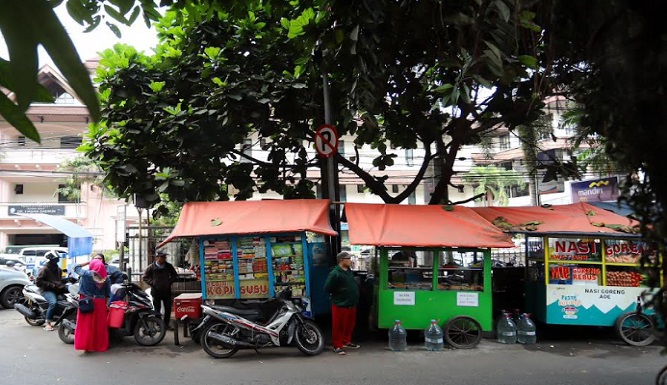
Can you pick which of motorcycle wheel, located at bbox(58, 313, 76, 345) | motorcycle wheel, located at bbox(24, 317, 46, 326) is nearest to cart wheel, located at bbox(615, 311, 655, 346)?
motorcycle wheel, located at bbox(58, 313, 76, 345)

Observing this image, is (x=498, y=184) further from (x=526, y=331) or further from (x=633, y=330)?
(x=526, y=331)

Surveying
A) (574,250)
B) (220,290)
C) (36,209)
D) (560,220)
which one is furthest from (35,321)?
(36,209)

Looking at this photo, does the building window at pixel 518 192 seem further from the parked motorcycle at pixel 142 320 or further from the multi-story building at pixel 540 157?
the parked motorcycle at pixel 142 320

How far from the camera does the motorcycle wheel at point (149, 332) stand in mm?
8250

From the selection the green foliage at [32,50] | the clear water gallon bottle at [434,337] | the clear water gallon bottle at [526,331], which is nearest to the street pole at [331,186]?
the clear water gallon bottle at [434,337]

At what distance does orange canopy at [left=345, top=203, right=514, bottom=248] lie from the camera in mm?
7883

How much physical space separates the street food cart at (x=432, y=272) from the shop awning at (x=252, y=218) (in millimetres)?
558

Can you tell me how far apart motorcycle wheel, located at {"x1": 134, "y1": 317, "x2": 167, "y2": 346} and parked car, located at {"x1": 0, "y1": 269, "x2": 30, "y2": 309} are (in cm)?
563

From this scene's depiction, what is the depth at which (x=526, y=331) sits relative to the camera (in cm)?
827

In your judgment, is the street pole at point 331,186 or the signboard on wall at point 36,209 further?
the signboard on wall at point 36,209

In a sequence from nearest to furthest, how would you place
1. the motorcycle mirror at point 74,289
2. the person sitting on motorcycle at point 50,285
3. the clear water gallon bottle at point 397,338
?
the clear water gallon bottle at point 397,338, the motorcycle mirror at point 74,289, the person sitting on motorcycle at point 50,285

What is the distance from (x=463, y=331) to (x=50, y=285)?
24.0 ft

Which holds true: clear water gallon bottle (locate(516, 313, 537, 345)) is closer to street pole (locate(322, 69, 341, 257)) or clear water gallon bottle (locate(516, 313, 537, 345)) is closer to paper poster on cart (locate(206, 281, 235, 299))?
street pole (locate(322, 69, 341, 257))

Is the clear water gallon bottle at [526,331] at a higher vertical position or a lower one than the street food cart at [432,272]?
lower
